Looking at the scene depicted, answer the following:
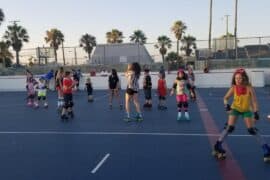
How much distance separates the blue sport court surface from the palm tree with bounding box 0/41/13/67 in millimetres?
33927

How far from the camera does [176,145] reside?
393 inches

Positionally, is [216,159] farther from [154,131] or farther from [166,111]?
[166,111]

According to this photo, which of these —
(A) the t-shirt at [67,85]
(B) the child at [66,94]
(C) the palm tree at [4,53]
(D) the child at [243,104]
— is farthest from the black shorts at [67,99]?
(C) the palm tree at [4,53]

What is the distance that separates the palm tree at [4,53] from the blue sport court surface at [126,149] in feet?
111

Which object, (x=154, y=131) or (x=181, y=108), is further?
(x=181, y=108)

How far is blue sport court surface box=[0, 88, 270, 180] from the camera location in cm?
766

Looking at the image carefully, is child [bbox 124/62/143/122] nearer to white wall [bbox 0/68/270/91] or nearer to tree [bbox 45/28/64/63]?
white wall [bbox 0/68/270/91]

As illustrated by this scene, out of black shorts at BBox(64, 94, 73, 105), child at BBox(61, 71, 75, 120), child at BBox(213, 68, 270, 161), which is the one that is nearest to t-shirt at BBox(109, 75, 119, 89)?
child at BBox(61, 71, 75, 120)

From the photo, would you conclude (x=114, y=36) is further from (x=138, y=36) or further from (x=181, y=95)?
(x=181, y=95)

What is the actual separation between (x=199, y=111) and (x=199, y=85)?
55.4 feet

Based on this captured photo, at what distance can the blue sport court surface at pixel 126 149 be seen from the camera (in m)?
7.66

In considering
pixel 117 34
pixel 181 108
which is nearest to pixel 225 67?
pixel 181 108

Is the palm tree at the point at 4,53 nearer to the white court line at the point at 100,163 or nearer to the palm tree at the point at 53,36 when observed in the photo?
the palm tree at the point at 53,36

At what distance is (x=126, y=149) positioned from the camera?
9617 mm
